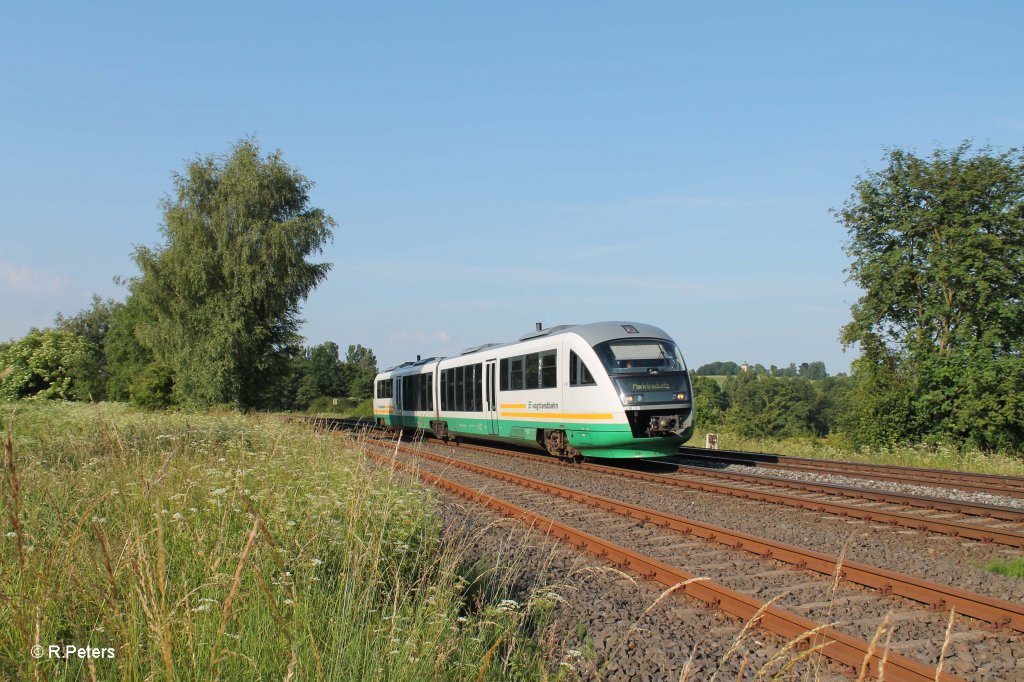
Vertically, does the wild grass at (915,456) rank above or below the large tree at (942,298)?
below

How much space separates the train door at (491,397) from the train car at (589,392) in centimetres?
3

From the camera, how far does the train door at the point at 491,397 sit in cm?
1883

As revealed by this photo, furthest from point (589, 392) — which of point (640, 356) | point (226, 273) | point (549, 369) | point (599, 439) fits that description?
point (226, 273)

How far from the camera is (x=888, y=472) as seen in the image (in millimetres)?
13812

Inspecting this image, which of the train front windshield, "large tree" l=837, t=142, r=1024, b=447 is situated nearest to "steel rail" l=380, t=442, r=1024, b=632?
the train front windshield

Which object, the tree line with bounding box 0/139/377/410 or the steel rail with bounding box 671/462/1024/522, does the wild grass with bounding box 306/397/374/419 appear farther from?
the steel rail with bounding box 671/462/1024/522

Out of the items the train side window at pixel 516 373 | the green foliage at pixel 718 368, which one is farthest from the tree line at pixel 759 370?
the train side window at pixel 516 373

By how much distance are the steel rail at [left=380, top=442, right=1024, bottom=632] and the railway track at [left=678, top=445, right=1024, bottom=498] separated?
6319 mm

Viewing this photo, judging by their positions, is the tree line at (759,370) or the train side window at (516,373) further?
the tree line at (759,370)

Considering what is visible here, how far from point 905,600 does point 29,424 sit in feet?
44.6

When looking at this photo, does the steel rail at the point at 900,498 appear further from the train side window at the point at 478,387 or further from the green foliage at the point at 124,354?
the green foliage at the point at 124,354

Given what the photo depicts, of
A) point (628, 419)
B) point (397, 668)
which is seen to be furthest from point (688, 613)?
point (628, 419)

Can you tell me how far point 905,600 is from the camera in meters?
5.64

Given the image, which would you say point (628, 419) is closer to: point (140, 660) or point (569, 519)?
point (569, 519)
